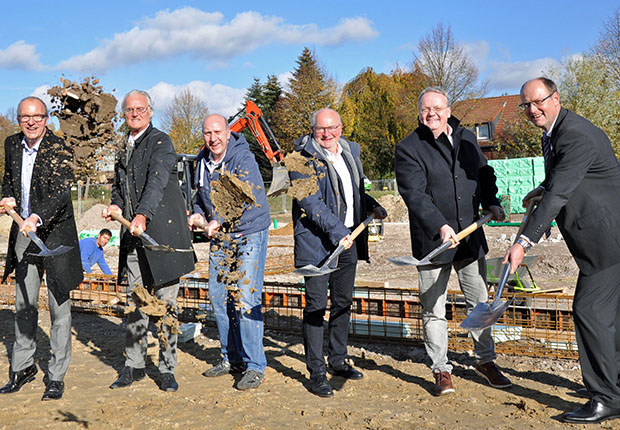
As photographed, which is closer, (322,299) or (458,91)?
(322,299)

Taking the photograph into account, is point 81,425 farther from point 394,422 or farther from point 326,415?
point 394,422

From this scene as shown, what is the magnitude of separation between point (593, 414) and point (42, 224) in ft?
12.6

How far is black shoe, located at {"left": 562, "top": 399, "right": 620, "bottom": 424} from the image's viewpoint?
362cm

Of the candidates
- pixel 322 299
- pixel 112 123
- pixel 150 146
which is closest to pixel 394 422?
pixel 322 299

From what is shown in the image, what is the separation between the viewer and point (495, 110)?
43.4 m

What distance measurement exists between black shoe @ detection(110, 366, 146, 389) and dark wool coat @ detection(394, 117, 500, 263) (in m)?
2.32

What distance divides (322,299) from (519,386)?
1577mm

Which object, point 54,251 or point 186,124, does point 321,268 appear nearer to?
point 54,251

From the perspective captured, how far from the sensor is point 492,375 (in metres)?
4.41

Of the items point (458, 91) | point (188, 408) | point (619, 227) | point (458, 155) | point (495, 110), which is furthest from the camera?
point (495, 110)

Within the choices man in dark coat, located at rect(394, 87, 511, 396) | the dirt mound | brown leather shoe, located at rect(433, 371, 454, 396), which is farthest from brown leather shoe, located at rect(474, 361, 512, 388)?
the dirt mound

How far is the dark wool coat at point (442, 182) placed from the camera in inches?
169

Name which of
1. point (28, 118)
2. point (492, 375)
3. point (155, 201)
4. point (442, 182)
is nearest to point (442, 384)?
point (492, 375)

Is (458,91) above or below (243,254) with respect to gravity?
above
